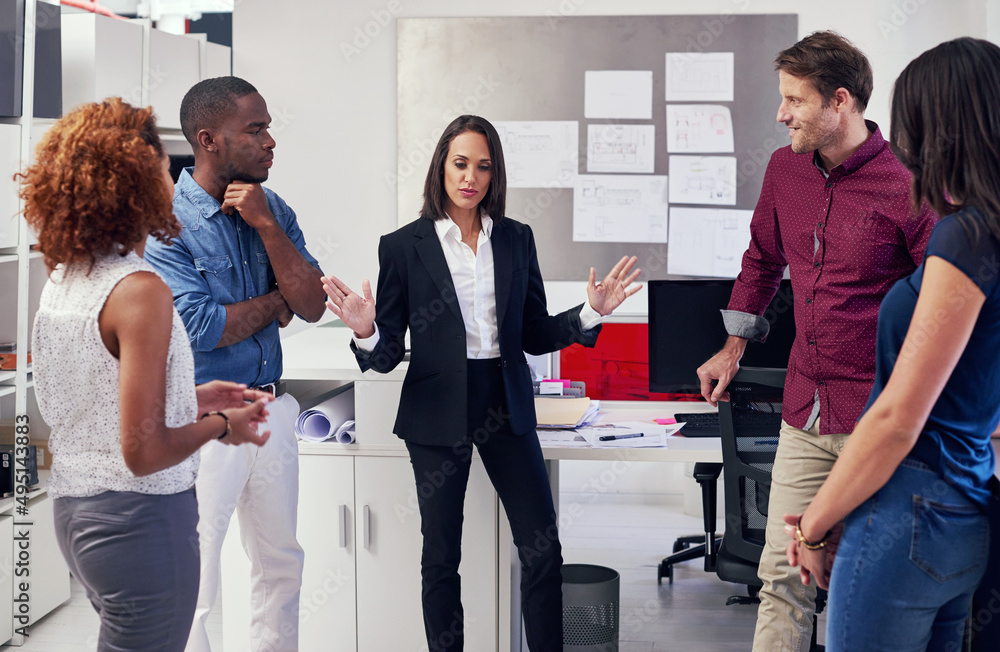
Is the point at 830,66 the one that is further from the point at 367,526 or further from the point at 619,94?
the point at 619,94

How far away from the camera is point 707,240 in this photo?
4410 millimetres

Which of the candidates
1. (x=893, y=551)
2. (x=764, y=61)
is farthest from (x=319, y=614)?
(x=764, y=61)

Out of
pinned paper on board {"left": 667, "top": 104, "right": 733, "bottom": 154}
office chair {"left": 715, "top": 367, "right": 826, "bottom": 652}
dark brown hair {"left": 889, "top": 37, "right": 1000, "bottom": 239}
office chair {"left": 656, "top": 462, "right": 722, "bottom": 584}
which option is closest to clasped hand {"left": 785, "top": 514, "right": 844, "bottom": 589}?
dark brown hair {"left": 889, "top": 37, "right": 1000, "bottom": 239}

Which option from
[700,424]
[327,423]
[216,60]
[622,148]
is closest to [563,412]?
[700,424]

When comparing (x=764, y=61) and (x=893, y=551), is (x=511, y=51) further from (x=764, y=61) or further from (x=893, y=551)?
(x=893, y=551)

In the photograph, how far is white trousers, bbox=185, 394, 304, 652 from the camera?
6.77 feet

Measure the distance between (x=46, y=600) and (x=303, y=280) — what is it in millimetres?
1836

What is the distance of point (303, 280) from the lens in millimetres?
2164

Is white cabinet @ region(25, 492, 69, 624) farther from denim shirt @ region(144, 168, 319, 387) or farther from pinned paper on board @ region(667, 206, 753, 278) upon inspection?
pinned paper on board @ region(667, 206, 753, 278)

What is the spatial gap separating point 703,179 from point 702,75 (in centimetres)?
49

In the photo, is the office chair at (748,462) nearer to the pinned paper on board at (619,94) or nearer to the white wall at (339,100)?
the white wall at (339,100)

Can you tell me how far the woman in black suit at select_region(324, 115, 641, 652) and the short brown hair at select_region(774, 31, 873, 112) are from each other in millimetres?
594

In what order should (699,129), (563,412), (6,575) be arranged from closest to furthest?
(563,412) → (6,575) → (699,129)

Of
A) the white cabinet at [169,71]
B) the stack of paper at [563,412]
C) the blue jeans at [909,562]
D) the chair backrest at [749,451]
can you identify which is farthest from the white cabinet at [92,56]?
the blue jeans at [909,562]
